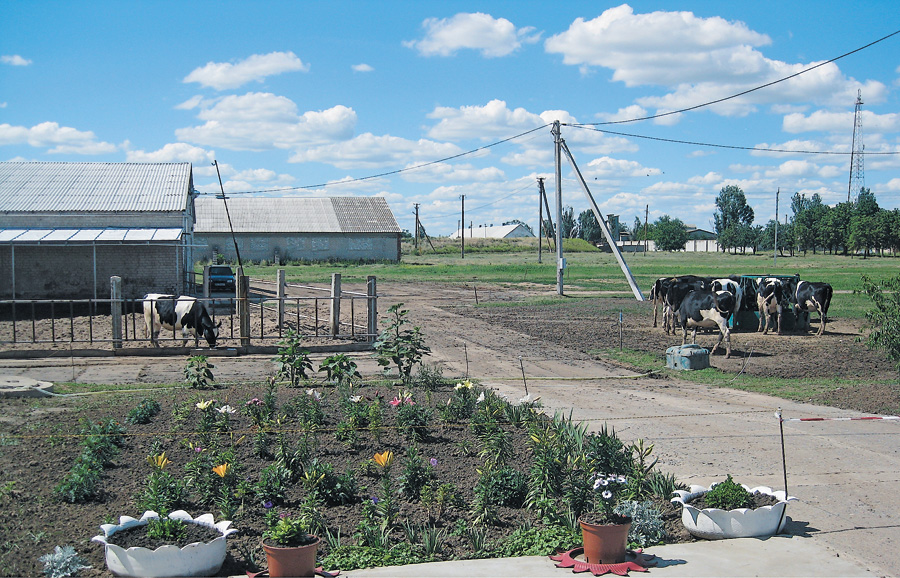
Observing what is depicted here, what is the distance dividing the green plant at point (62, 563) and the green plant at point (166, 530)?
54 centimetres

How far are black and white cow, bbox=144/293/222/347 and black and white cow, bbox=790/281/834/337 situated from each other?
1755 cm

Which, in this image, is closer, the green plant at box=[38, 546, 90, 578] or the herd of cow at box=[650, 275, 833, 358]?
the green plant at box=[38, 546, 90, 578]

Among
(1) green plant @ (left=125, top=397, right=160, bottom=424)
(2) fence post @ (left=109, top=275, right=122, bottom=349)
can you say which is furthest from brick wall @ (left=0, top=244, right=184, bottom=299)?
(1) green plant @ (left=125, top=397, right=160, bottom=424)

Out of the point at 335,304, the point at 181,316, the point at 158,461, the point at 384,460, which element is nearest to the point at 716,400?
the point at 384,460

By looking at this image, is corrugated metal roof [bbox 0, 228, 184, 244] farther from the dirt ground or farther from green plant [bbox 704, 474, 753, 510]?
green plant [bbox 704, 474, 753, 510]

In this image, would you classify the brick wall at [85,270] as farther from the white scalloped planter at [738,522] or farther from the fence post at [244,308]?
the white scalloped planter at [738,522]

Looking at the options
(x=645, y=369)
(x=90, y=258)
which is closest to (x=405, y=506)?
(x=645, y=369)

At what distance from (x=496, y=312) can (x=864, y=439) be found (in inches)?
799

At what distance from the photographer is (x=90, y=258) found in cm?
2886

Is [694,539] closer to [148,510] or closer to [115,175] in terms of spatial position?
[148,510]

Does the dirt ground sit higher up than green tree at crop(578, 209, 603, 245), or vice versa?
green tree at crop(578, 209, 603, 245)

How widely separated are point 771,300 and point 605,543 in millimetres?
20029

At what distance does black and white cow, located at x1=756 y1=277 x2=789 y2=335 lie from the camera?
24.0 meters

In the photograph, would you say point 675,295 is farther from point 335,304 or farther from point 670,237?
point 670,237
